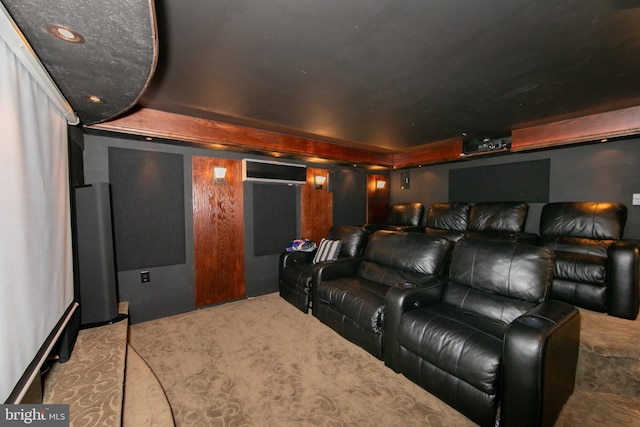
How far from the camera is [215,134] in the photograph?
3.09m

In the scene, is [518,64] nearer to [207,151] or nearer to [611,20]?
[611,20]

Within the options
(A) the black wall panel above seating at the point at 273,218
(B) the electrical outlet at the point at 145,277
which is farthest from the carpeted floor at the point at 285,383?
(A) the black wall panel above seating at the point at 273,218

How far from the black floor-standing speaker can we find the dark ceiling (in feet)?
2.44

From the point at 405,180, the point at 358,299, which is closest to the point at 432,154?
the point at 405,180

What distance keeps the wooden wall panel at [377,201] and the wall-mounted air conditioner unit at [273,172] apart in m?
1.89

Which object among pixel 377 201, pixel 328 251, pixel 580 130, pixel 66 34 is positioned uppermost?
pixel 580 130

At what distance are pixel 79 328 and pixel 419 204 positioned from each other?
203 inches

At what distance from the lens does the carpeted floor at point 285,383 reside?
5.30 ft

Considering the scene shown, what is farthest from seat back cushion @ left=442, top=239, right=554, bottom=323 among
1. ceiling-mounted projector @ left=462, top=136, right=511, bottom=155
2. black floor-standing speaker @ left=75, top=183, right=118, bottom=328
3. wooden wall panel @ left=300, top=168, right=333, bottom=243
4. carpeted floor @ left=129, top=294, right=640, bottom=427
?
black floor-standing speaker @ left=75, top=183, right=118, bottom=328

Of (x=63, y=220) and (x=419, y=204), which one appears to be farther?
(x=419, y=204)

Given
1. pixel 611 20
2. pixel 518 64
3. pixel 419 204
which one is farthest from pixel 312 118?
pixel 419 204

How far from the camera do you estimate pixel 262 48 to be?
1608 millimetres

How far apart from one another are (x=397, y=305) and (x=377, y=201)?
395cm

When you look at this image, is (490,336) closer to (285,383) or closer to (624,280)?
(285,383)
